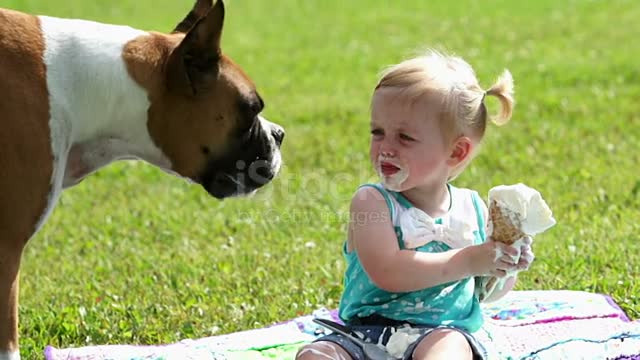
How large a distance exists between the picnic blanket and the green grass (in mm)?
293

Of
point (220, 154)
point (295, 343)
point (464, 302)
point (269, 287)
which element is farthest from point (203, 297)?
point (464, 302)

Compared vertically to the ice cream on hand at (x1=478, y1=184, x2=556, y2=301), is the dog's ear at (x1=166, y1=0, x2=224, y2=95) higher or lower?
higher

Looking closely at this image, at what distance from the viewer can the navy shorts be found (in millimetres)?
4402

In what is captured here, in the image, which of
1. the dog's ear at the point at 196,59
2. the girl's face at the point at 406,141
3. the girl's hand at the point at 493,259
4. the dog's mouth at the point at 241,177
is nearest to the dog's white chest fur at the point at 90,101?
the dog's ear at the point at 196,59

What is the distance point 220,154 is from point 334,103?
6596 millimetres

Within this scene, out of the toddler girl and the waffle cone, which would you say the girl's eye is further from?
the waffle cone

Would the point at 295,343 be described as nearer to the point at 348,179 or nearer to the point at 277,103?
the point at 348,179

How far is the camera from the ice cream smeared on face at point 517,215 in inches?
167

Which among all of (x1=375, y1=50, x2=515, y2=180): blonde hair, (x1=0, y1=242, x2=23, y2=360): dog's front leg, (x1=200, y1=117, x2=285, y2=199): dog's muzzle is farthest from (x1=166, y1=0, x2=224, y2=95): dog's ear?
(x1=0, y1=242, x2=23, y2=360): dog's front leg

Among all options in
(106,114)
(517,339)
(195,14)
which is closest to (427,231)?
(517,339)

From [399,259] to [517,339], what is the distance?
1039 mm

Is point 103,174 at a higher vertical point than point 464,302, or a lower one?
lower

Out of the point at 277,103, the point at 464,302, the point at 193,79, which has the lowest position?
the point at 277,103

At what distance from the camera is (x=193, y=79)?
4688mm
